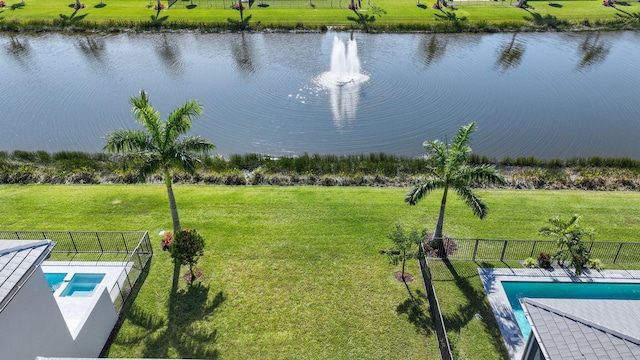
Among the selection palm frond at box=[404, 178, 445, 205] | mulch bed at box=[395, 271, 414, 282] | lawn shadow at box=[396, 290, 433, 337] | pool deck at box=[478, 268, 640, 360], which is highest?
palm frond at box=[404, 178, 445, 205]

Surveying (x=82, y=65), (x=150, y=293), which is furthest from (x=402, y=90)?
(x=82, y=65)

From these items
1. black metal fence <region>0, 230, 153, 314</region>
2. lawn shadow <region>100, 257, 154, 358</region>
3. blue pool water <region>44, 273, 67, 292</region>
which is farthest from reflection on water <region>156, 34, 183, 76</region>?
lawn shadow <region>100, 257, 154, 358</region>

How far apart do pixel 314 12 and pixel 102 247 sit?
51191 millimetres

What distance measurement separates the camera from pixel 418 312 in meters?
19.5

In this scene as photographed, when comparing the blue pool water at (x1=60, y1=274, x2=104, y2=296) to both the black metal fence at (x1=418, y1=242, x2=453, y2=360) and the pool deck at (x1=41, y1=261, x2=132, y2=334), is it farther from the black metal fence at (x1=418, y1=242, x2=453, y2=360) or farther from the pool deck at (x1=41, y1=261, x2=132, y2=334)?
the black metal fence at (x1=418, y1=242, x2=453, y2=360)

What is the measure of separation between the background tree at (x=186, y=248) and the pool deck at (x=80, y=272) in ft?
8.60

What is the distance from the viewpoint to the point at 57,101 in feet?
134

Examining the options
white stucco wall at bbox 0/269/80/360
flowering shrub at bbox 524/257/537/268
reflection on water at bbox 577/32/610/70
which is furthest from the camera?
reflection on water at bbox 577/32/610/70

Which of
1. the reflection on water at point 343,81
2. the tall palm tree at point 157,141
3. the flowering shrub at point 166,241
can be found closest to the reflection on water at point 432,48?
the reflection on water at point 343,81

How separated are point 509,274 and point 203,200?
18081 millimetres

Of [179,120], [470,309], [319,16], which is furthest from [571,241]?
[319,16]

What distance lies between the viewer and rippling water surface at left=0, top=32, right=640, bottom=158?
115 feet

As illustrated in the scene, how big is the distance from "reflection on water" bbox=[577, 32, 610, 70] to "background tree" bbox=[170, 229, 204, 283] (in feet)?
154

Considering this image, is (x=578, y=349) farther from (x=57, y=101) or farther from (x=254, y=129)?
(x=57, y=101)
